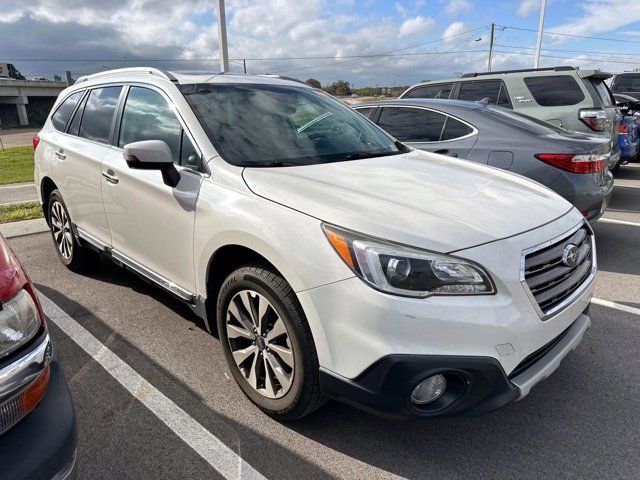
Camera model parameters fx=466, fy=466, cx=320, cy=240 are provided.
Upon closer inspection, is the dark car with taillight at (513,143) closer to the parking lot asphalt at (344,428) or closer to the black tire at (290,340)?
the parking lot asphalt at (344,428)

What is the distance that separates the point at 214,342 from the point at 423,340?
6.19 feet

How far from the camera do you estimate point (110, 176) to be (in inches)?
134

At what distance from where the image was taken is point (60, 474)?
1.49 meters

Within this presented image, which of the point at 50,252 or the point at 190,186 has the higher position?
the point at 190,186

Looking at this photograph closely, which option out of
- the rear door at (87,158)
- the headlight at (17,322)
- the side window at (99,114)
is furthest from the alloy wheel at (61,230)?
the headlight at (17,322)

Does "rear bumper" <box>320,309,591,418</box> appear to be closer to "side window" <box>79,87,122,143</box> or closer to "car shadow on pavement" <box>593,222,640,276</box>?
"side window" <box>79,87,122,143</box>

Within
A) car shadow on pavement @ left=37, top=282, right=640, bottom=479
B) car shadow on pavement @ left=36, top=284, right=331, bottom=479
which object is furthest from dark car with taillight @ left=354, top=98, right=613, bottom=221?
car shadow on pavement @ left=36, top=284, right=331, bottom=479

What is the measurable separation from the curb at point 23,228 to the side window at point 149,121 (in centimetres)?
372

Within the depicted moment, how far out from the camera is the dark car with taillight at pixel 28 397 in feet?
4.67

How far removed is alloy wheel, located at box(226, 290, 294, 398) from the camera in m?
2.31

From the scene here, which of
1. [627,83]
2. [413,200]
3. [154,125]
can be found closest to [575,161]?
[413,200]

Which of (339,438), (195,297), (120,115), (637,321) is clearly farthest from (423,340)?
(120,115)

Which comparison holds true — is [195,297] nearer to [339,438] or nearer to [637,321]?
[339,438]

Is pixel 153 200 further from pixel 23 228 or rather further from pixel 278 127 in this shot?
pixel 23 228
